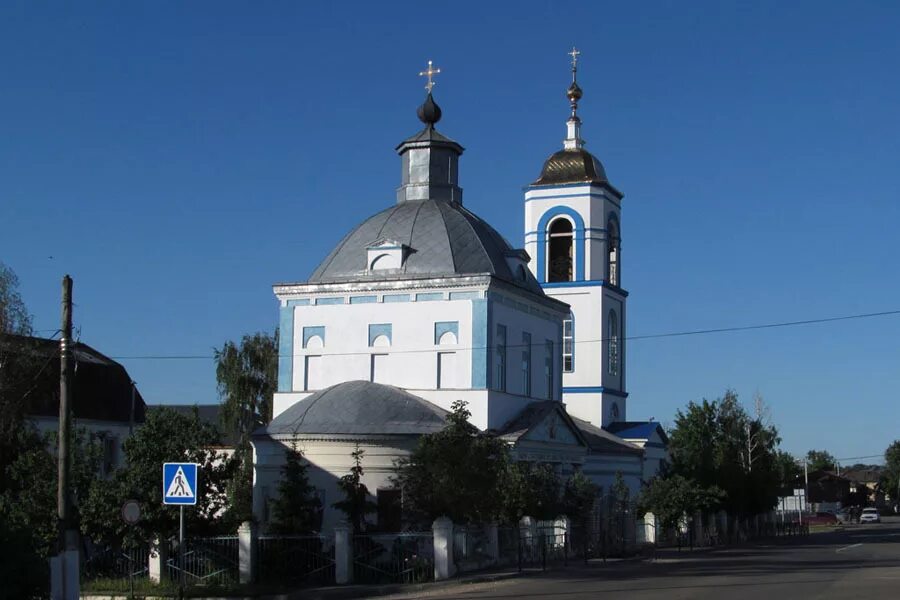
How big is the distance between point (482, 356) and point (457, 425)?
6.45 metres

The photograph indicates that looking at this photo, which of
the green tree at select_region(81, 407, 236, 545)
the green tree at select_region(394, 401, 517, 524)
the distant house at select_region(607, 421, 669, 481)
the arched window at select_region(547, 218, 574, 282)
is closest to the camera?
the green tree at select_region(81, 407, 236, 545)

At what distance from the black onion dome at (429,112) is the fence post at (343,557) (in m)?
20.6

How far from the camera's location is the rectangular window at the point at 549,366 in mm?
44125

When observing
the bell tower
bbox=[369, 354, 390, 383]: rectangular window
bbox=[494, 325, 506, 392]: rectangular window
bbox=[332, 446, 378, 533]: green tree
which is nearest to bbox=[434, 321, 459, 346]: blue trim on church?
bbox=[494, 325, 506, 392]: rectangular window

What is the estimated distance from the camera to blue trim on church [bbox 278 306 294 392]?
41.4 metres

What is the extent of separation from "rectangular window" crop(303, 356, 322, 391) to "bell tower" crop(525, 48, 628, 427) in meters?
17.2

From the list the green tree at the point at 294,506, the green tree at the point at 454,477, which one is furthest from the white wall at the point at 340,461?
the green tree at the point at 294,506

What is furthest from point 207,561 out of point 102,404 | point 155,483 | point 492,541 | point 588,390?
point 588,390

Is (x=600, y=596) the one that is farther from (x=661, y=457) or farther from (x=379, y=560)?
(x=661, y=457)

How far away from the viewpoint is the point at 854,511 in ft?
347

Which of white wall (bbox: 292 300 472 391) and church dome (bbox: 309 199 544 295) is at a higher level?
church dome (bbox: 309 199 544 295)

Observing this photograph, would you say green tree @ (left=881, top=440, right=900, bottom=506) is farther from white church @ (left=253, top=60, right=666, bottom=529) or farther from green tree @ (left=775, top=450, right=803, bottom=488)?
white church @ (left=253, top=60, right=666, bottom=529)

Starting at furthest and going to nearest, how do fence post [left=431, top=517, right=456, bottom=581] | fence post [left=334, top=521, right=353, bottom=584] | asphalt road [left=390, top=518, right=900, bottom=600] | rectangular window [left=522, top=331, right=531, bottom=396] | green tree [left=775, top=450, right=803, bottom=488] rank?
1. green tree [left=775, top=450, right=803, bottom=488]
2. rectangular window [left=522, top=331, right=531, bottom=396]
3. fence post [left=431, top=517, right=456, bottom=581]
4. fence post [left=334, top=521, right=353, bottom=584]
5. asphalt road [left=390, top=518, right=900, bottom=600]

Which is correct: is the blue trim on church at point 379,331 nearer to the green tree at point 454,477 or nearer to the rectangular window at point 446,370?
the rectangular window at point 446,370
